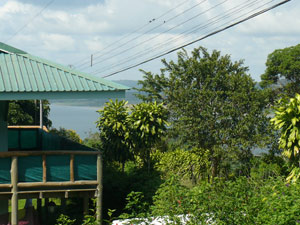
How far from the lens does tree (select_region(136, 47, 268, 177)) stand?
33250 millimetres

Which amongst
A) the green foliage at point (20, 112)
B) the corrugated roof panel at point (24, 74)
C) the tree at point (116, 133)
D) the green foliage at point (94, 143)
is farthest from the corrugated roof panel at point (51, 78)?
the green foliage at point (20, 112)

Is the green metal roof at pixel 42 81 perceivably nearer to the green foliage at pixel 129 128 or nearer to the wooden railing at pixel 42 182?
the wooden railing at pixel 42 182

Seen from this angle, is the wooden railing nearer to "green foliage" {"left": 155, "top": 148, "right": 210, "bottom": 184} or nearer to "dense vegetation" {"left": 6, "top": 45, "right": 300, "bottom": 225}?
"dense vegetation" {"left": 6, "top": 45, "right": 300, "bottom": 225}

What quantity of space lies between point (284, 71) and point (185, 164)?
787 inches

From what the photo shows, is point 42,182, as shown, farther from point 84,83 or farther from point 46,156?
point 84,83

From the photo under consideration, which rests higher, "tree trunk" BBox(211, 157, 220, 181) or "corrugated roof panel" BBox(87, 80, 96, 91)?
"corrugated roof panel" BBox(87, 80, 96, 91)

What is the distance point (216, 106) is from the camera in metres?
34.3

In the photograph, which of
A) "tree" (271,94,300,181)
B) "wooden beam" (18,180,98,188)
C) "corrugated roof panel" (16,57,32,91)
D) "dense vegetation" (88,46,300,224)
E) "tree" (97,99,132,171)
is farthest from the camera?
"tree" (97,99,132,171)

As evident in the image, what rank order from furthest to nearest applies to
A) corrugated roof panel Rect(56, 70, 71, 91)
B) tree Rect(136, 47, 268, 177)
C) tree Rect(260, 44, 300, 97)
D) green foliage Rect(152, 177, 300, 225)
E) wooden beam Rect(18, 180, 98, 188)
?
tree Rect(260, 44, 300, 97), tree Rect(136, 47, 268, 177), corrugated roof panel Rect(56, 70, 71, 91), wooden beam Rect(18, 180, 98, 188), green foliage Rect(152, 177, 300, 225)

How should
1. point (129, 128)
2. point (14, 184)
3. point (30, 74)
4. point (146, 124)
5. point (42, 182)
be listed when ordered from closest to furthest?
point (14, 184)
point (42, 182)
point (30, 74)
point (146, 124)
point (129, 128)

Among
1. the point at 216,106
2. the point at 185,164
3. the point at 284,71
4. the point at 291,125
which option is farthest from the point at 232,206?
the point at 284,71

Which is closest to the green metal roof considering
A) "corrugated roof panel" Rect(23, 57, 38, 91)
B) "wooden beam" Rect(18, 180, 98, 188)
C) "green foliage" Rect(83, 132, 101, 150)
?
"corrugated roof panel" Rect(23, 57, 38, 91)

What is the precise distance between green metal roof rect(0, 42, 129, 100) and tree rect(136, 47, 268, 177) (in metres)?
18.9

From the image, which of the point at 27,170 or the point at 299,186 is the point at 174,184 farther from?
the point at 27,170
